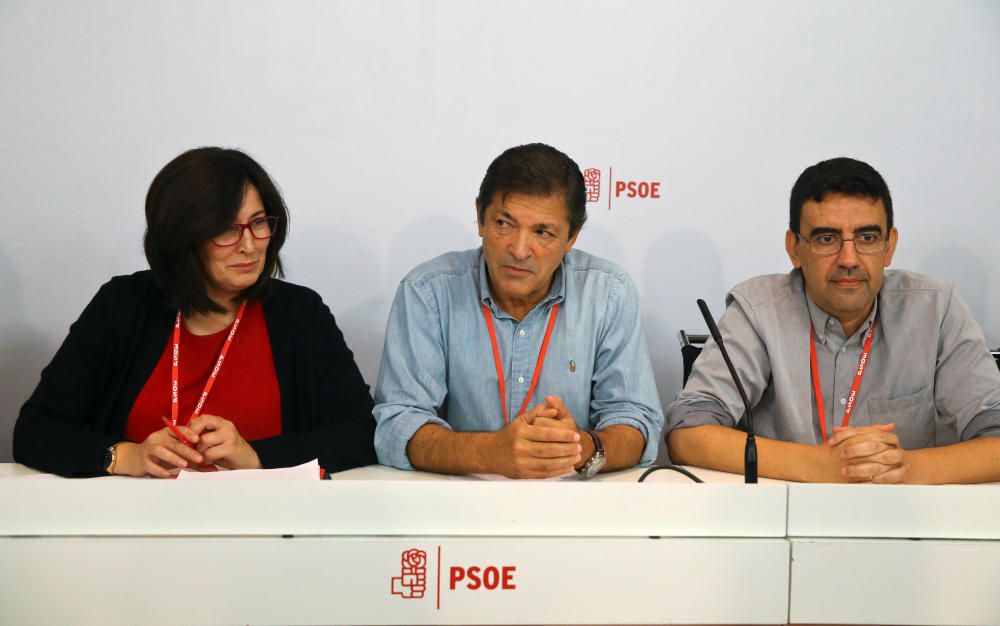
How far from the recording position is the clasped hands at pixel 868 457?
5.54ft

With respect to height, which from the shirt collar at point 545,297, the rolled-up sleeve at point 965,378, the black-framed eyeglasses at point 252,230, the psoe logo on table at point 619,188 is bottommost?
the rolled-up sleeve at point 965,378

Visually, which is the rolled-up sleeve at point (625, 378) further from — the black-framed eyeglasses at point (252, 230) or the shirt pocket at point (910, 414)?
the black-framed eyeglasses at point (252, 230)

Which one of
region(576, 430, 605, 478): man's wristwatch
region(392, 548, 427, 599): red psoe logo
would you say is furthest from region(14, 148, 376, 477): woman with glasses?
region(392, 548, 427, 599): red psoe logo

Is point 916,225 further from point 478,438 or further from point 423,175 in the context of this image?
point 478,438

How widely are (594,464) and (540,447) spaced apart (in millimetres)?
138

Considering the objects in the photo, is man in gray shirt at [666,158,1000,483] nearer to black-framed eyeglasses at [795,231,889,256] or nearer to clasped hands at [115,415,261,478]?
black-framed eyeglasses at [795,231,889,256]

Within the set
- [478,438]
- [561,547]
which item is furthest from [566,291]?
[561,547]

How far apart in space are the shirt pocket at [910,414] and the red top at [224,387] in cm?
130

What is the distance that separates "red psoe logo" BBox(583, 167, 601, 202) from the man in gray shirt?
2.61 ft

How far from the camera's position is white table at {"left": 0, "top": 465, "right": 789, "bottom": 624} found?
1.25 metres

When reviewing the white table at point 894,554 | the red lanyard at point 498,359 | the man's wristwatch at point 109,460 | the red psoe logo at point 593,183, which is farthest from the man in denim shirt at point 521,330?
the red psoe logo at point 593,183

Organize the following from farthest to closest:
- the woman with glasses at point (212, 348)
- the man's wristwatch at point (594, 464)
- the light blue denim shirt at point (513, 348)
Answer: the light blue denim shirt at point (513, 348), the woman with glasses at point (212, 348), the man's wristwatch at point (594, 464)

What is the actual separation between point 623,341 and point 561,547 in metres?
0.84

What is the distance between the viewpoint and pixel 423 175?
2.85 m
